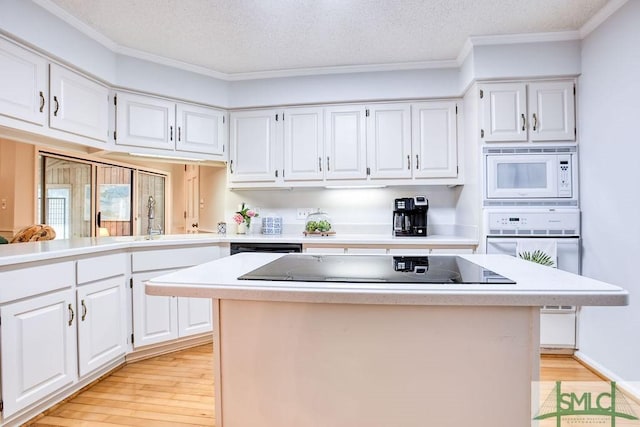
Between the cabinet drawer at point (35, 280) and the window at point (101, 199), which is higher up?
the window at point (101, 199)

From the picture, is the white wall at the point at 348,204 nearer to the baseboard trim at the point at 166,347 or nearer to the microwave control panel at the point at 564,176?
the microwave control panel at the point at 564,176

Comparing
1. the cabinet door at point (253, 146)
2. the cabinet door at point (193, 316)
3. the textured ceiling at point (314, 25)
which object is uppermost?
the textured ceiling at point (314, 25)

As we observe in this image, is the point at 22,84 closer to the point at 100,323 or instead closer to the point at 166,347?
the point at 100,323

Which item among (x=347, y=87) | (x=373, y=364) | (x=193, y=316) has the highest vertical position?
(x=347, y=87)

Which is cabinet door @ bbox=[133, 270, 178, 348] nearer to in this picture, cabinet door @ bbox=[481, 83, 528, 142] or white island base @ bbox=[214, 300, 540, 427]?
white island base @ bbox=[214, 300, 540, 427]

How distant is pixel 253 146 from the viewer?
11.1 ft

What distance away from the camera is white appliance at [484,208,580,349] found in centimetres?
262

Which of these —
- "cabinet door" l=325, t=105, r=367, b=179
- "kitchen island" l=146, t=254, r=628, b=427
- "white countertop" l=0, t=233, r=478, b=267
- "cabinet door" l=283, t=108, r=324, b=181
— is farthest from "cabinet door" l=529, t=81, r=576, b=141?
"kitchen island" l=146, t=254, r=628, b=427

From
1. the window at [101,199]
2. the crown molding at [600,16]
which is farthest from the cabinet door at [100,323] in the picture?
the crown molding at [600,16]

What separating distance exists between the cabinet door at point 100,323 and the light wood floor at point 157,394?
171 millimetres

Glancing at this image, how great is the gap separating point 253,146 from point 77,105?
1.42 m

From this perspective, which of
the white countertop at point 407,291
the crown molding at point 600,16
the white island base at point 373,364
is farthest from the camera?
the crown molding at point 600,16

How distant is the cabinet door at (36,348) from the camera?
5.51 ft
